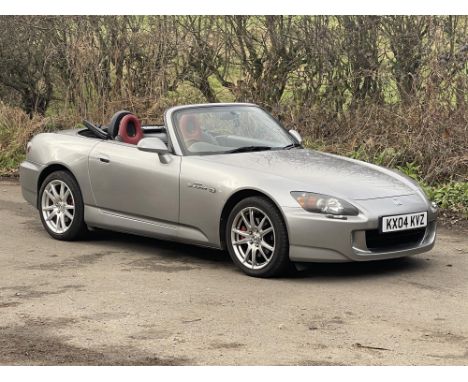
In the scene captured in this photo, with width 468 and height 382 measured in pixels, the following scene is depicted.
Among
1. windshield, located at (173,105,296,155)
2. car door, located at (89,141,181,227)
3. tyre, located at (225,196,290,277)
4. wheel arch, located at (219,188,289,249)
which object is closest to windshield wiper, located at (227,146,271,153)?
windshield, located at (173,105,296,155)

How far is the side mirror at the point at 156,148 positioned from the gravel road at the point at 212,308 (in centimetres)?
91

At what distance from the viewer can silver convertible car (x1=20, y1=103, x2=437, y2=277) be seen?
28.3 feet

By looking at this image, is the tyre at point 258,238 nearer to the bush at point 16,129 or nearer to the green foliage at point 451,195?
the green foliage at point 451,195

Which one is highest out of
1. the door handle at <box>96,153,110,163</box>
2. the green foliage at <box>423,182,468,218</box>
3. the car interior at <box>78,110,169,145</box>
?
the car interior at <box>78,110,169,145</box>

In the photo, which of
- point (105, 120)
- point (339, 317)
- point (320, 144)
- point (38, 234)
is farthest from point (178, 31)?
point (339, 317)

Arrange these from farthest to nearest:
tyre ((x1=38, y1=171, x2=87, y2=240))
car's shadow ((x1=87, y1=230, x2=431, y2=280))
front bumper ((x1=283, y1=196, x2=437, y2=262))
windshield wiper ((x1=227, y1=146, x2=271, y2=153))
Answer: tyre ((x1=38, y1=171, x2=87, y2=240))
windshield wiper ((x1=227, y1=146, x2=271, y2=153))
car's shadow ((x1=87, y1=230, x2=431, y2=280))
front bumper ((x1=283, y1=196, x2=437, y2=262))

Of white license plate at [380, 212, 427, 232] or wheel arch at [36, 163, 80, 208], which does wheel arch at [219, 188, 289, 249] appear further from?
wheel arch at [36, 163, 80, 208]

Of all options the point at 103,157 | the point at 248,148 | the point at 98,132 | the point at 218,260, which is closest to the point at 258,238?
the point at 218,260

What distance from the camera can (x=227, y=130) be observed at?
32.7 feet

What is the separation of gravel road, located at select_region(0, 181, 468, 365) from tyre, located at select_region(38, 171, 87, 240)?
0.14m

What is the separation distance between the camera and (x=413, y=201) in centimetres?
905

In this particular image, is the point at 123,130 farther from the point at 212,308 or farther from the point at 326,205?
the point at 212,308

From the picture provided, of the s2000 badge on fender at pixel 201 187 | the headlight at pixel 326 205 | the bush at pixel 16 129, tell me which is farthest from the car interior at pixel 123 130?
the bush at pixel 16 129

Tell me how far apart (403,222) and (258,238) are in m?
1.19
